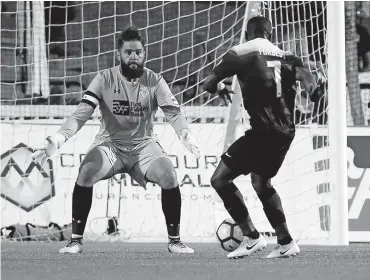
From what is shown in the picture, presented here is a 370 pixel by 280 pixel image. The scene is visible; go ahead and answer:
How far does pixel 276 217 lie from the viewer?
6453 mm

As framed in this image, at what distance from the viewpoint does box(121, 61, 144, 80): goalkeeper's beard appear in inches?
281

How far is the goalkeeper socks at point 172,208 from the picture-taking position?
711 centimetres

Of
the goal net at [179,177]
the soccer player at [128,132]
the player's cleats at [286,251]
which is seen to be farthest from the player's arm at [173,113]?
the goal net at [179,177]

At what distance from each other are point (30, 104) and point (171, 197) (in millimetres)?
3231

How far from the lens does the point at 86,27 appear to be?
10.8 meters

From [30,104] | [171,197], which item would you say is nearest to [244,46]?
[171,197]

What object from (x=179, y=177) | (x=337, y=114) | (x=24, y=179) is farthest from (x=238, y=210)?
(x=24, y=179)

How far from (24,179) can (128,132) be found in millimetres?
2502

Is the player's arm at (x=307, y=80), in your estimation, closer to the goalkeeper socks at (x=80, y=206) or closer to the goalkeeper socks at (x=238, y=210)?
the goalkeeper socks at (x=238, y=210)

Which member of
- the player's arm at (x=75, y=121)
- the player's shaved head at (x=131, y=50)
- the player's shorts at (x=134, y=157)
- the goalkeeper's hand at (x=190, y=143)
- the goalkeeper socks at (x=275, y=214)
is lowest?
the goalkeeper socks at (x=275, y=214)

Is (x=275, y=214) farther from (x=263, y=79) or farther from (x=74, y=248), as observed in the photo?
(x=74, y=248)

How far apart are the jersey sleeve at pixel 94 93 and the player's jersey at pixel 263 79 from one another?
1.15 meters

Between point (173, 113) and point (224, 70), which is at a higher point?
point (224, 70)

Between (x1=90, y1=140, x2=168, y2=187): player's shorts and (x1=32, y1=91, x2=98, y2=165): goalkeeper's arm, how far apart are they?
28 centimetres
